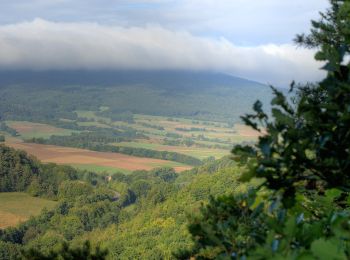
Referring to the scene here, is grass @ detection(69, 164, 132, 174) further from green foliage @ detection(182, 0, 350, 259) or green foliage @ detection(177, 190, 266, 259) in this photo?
green foliage @ detection(182, 0, 350, 259)

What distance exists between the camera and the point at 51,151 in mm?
169625

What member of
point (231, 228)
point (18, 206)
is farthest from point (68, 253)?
point (18, 206)

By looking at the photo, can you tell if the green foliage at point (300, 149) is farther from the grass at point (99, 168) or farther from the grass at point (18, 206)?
the grass at point (99, 168)

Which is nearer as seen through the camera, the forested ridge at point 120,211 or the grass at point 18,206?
the forested ridge at point 120,211

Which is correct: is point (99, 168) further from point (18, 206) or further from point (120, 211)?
point (120, 211)

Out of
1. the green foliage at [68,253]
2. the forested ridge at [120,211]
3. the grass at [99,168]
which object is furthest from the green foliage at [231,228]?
the grass at [99,168]

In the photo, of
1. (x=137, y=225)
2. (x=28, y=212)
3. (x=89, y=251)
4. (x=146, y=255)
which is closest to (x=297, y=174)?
(x=89, y=251)

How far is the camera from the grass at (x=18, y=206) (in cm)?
10781

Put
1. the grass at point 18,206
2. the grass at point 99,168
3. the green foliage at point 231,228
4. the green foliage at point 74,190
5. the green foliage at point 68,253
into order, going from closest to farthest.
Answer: the green foliage at point 231,228, the green foliage at point 68,253, the grass at point 18,206, the green foliage at point 74,190, the grass at point 99,168

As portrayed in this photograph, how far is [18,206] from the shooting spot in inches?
4670

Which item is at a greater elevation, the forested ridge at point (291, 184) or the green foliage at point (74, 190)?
the forested ridge at point (291, 184)

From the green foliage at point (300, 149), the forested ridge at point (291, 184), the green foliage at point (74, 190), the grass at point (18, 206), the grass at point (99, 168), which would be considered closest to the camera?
the forested ridge at point (291, 184)

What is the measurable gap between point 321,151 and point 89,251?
7.04 m

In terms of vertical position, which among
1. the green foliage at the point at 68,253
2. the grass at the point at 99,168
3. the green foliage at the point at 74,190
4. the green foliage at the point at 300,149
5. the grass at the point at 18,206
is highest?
the green foliage at the point at 300,149
